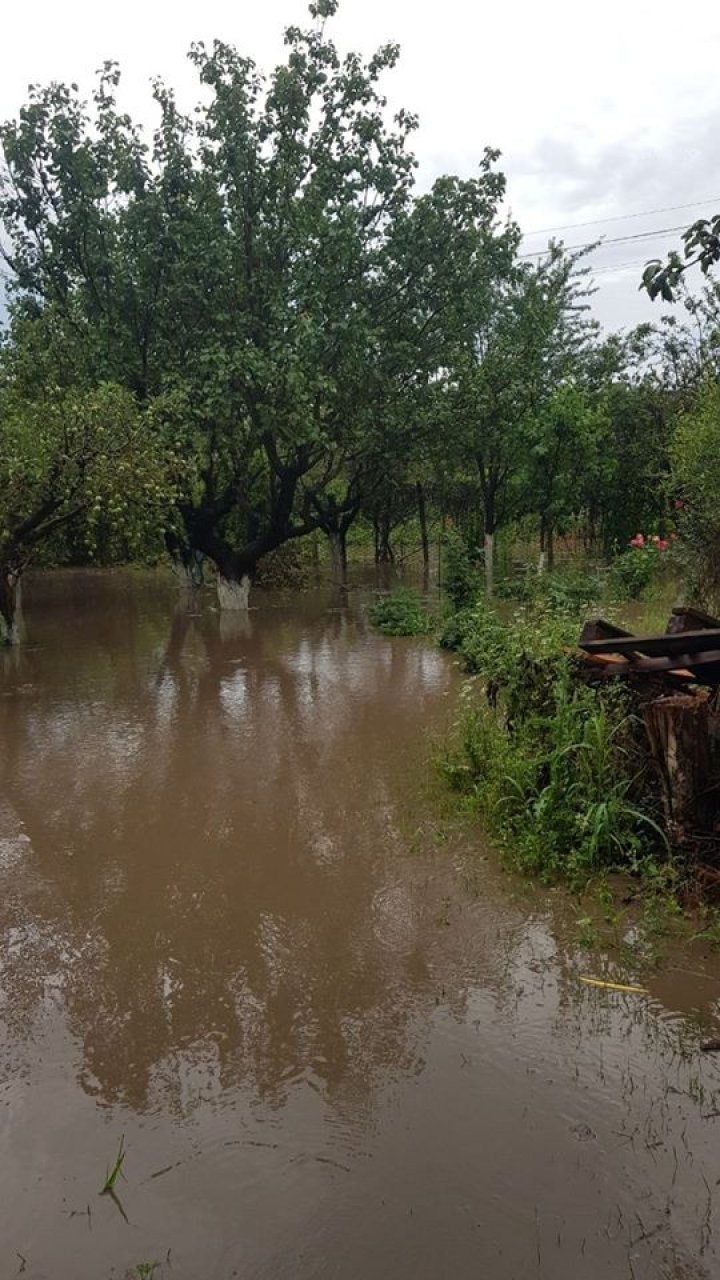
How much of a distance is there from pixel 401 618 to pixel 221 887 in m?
12.4

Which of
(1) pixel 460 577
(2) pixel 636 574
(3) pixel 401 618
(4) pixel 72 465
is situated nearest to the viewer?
(4) pixel 72 465

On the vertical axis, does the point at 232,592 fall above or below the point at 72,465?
below

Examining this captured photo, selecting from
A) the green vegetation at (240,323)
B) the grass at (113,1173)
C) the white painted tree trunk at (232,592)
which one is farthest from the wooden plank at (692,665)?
the white painted tree trunk at (232,592)

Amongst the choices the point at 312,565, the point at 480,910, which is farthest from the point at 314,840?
the point at 312,565

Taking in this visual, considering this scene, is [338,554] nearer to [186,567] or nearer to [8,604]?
[186,567]

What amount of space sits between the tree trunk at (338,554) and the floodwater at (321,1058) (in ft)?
62.8

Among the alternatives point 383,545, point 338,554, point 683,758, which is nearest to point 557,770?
point 683,758

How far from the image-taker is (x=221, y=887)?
5.69 m

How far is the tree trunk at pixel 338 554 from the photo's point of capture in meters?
26.4

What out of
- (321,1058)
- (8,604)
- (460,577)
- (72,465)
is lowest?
(321,1058)

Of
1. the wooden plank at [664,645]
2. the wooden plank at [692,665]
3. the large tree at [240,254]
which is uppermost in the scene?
the large tree at [240,254]

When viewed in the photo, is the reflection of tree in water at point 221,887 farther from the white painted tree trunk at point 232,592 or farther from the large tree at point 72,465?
the white painted tree trunk at point 232,592

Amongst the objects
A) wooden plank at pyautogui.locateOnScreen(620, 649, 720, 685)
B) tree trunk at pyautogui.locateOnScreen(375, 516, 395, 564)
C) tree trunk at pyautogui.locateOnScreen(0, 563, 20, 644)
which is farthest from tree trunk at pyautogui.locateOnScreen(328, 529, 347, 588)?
wooden plank at pyautogui.locateOnScreen(620, 649, 720, 685)

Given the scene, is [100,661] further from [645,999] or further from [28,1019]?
[645,999]
